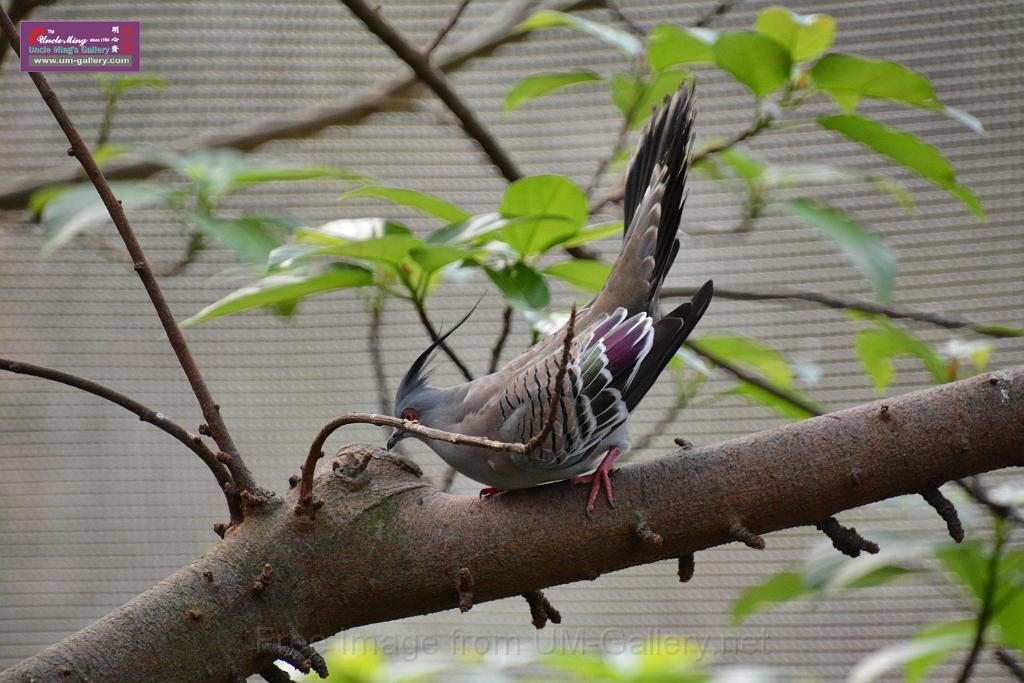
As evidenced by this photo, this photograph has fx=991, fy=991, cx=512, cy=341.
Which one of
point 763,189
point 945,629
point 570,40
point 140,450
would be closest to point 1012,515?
point 945,629

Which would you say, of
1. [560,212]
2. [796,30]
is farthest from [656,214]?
[796,30]

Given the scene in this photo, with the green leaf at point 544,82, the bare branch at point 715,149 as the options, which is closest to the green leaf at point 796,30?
the bare branch at point 715,149

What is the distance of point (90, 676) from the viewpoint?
831 mm

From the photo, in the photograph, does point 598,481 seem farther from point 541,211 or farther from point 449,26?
point 449,26

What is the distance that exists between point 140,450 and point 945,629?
6.16 feet

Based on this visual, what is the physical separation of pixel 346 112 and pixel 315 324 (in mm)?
636

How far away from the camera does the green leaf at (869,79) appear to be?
1253 millimetres

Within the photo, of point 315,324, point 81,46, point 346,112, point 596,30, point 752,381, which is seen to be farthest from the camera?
point 315,324

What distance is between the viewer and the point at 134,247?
2.91 feet

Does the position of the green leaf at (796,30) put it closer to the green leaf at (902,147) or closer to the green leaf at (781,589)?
the green leaf at (902,147)

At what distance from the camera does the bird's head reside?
1271mm

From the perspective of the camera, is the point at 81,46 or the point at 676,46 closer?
the point at 676,46

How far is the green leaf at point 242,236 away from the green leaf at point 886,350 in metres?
0.81

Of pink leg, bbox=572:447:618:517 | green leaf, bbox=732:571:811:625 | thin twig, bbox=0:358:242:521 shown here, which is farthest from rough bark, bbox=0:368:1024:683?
green leaf, bbox=732:571:811:625
